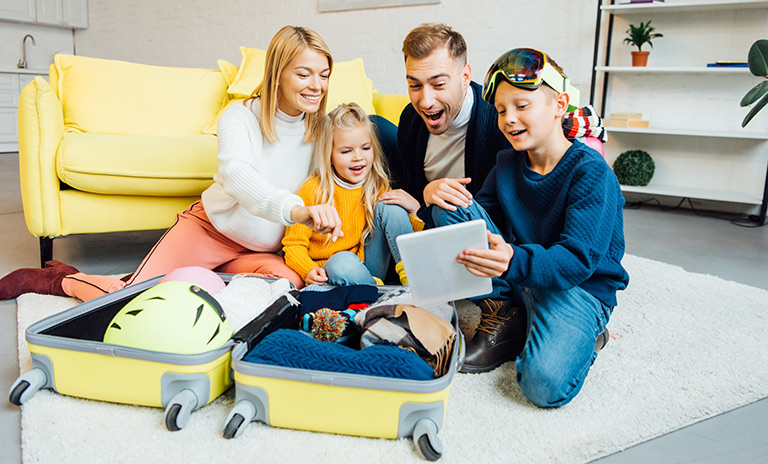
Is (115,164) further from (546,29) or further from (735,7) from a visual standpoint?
(735,7)

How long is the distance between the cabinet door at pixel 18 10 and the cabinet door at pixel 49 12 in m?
0.07

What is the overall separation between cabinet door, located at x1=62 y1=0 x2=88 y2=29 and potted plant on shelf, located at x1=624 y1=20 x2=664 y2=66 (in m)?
5.66

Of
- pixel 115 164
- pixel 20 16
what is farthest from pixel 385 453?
pixel 20 16

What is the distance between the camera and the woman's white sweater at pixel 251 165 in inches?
62.6

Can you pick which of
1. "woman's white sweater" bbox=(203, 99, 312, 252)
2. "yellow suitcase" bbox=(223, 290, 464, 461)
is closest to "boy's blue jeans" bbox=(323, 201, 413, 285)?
"woman's white sweater" bbox=(203, 99, 312, 252)

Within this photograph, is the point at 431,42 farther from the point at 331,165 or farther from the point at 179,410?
the point at 179,410

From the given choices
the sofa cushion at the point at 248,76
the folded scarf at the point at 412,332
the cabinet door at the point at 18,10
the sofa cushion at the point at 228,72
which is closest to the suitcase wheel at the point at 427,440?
the folded scarf at the point at 412,332

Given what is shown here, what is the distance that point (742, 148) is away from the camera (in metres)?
3.32

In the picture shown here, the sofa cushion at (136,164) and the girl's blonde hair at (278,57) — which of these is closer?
the girl's blonde hair at (278,57)

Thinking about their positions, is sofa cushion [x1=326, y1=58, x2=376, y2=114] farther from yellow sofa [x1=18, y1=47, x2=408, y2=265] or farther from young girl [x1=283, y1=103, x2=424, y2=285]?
young girl [x1=283, y1=103, x2=424, y2=285]

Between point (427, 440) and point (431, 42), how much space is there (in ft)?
3.47

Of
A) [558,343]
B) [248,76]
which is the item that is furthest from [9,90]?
[558,343]

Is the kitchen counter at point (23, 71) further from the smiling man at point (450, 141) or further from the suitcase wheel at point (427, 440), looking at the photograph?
the suitcase wheel at point (427, 440)

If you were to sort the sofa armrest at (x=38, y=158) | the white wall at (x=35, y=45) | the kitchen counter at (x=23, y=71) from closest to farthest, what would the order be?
the sofa armrest at (x=38, y=158)
the kitchen counter at (x=23, y=71)
the white wall at (x=35, y=45)
